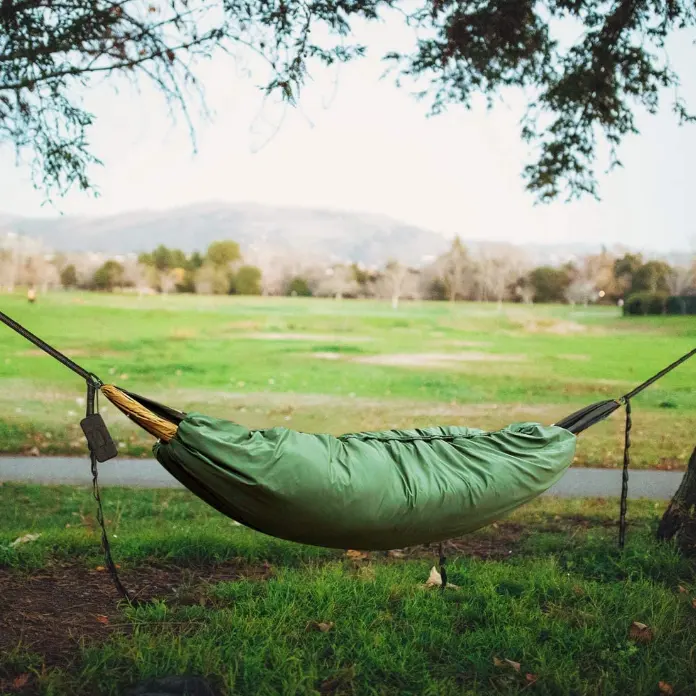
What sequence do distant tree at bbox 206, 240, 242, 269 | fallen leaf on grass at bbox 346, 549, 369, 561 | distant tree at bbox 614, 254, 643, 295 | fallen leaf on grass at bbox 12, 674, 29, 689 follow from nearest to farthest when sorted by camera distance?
1. fallen leaf on grass at bbox 12, 674, 29, 689
2. fallen leaf on grass at bbox 346, 549, 369, 561
3. distant tree at bbox 614, 254, 643, 295
4. distant tree at bbox 206, 240, 242, 269

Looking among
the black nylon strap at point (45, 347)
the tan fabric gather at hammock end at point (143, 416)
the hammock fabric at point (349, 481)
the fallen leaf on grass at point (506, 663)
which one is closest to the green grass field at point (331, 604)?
the fallen leaf on grass at point (506, 663)

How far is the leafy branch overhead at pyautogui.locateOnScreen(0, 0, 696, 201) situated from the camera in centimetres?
355

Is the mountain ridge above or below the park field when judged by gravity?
above

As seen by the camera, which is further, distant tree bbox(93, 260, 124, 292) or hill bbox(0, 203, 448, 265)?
distant tree bbox(93, 260, 124, 292)

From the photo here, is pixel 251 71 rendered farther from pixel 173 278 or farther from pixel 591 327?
pixel 591 327

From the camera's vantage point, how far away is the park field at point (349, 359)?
7086mm

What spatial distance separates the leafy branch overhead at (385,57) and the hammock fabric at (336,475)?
72.9 inches

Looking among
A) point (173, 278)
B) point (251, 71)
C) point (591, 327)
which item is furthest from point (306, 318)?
point (251, 71)

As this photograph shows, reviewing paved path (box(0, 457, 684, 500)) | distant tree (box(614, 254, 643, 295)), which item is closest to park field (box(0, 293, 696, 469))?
distant tree (box(614, 254, 643, 295))

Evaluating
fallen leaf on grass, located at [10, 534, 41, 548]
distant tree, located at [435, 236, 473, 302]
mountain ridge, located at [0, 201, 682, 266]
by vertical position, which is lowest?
fallen leaf on grass, located at [10, 534, 41, 548]

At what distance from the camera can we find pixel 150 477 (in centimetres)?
434

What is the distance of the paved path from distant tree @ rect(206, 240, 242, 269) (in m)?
3.80

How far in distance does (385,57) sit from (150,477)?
2489mm

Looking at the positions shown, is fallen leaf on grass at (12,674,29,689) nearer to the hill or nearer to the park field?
the park field
